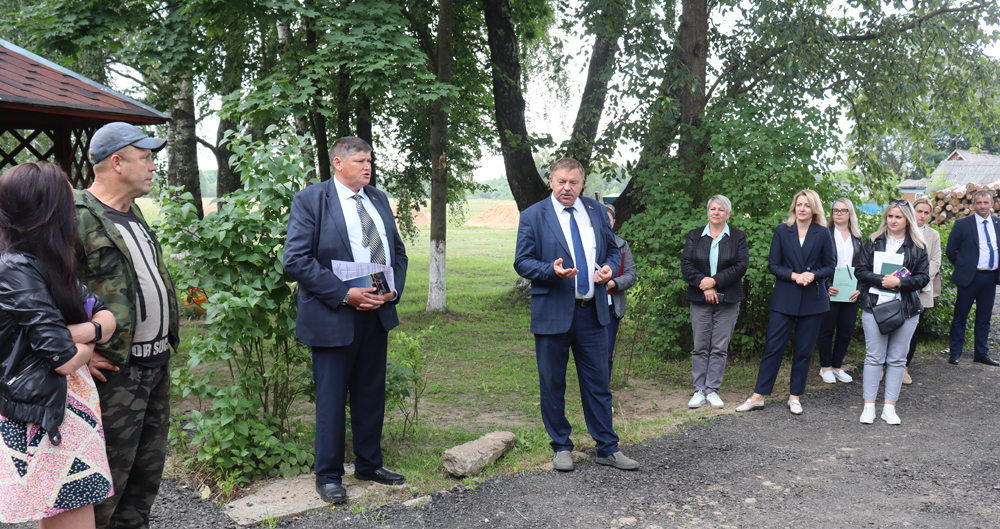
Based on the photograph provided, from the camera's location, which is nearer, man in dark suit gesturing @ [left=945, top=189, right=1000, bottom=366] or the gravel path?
the gravel path

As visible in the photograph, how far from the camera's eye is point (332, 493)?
3803 millimetres

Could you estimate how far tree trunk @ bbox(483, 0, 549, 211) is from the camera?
11.4 m

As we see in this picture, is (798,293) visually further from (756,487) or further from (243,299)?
(243,299)

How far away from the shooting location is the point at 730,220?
705cm

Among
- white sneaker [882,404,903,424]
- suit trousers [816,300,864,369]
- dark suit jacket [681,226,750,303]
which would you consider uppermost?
dark suit jacket [681,226,750,303]

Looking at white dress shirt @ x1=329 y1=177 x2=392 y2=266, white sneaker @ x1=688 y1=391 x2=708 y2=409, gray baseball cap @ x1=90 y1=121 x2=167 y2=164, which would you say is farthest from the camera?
white sneaker @ x1=688 y1=391 x2=708 y2=409

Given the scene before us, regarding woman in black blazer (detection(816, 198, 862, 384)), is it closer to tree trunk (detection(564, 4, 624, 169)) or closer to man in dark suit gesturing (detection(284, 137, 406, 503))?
tree trunk (detection(564, 4, 624, 169))

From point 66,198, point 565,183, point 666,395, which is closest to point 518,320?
point 666,395

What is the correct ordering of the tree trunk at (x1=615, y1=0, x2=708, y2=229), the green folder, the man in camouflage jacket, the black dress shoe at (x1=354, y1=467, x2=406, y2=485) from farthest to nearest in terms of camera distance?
the tree trunk at (x1=615, y1=0, x2=708, y2=229) < the green folder < the black dress shoe at (x1=354, y1=467, x2=406, y2=485) < the man in camouflage jacket

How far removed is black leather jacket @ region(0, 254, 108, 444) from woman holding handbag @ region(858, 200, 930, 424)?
554 centimetres

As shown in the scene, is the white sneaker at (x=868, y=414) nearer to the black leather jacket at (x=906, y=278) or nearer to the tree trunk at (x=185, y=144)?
the black leather jacket at (x=906, y=278)

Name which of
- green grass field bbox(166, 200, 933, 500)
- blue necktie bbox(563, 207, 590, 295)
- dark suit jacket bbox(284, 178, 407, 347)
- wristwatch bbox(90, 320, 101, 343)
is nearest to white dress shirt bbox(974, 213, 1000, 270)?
green grass field bbox(166, 200, 933, 500)

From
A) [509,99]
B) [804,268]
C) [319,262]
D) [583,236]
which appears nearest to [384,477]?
[319,262]

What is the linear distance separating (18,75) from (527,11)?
27.9 ft
